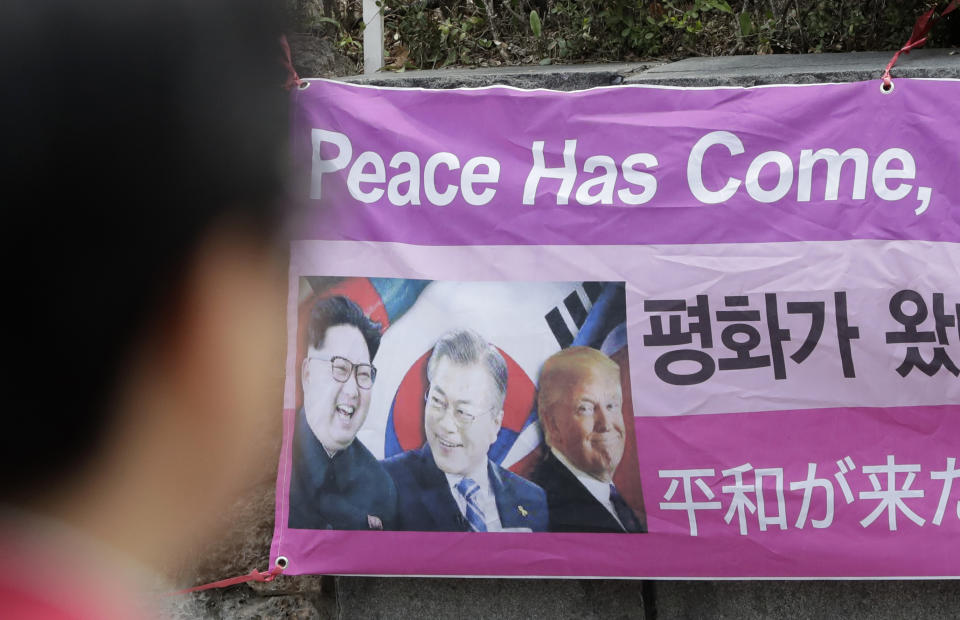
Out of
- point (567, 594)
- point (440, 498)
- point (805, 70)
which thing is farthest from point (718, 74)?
point (567, 594)

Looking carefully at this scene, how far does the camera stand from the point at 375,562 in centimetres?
256

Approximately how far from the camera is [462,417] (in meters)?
2.56

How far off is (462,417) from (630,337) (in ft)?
1.75

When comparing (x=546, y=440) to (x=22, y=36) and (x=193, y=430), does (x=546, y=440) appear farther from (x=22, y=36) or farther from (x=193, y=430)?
(x=22, y=36)

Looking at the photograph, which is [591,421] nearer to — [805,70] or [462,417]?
[462,417]

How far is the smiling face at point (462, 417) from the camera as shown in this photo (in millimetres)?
2553

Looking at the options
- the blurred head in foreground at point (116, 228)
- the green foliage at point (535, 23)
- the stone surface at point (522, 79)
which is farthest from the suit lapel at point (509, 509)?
the green foliage at point (535, 23)

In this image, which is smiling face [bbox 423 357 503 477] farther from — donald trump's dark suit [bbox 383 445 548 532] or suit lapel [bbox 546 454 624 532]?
suit lapel [bbox 546 454 624 532]

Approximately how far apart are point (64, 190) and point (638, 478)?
6.88 ft

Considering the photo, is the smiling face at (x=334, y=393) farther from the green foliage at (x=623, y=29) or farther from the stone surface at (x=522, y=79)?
the green foliage at (x=623, y=29)

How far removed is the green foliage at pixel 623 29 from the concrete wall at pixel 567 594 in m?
0.70

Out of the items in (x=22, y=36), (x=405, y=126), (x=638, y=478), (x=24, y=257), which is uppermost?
(x=405, y=126)

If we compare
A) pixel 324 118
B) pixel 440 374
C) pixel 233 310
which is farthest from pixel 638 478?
pixel 233 310

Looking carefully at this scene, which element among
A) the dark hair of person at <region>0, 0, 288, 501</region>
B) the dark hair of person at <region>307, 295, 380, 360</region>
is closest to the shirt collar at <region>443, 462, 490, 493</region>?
the dark hair of person at <region>307, 295, 380, 360</region>
